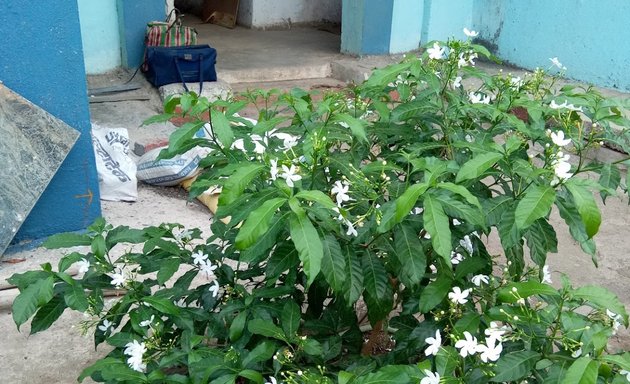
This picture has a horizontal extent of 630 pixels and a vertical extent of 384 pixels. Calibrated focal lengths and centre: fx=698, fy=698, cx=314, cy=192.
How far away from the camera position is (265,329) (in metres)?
1.67

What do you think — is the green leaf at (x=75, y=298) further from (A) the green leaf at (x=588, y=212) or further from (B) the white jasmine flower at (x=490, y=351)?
(A) the green leaf at (x=588, y=212)

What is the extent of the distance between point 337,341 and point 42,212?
210 cm

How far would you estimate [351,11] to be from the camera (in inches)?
276

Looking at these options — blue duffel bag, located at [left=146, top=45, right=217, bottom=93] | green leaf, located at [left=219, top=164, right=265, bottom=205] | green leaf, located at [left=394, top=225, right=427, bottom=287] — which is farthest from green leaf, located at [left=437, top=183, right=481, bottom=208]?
blue duffel bag, located at [left=146, top=45, right=217, bottom=93]

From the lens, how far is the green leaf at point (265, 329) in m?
1.66

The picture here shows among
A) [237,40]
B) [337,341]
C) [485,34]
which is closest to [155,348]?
[337,341]

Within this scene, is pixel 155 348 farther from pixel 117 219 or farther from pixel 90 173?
pixel 117 219

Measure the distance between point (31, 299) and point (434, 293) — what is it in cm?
98

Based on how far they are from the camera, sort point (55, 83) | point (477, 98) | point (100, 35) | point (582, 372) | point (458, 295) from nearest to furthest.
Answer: point (582, 372) → point (458, 295) → point (477, 98) → point (55, 83) → point (100, 35)

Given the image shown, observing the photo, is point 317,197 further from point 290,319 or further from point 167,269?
point 167,269

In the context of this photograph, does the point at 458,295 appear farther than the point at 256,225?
Yes

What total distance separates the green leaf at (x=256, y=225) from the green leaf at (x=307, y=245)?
5 cm

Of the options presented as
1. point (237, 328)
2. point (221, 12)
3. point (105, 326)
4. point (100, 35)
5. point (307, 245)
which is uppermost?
point (307, 245)

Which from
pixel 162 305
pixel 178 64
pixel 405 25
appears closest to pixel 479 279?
pixel 162 305
